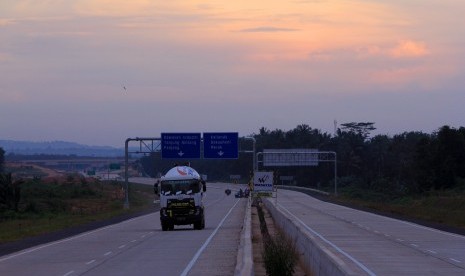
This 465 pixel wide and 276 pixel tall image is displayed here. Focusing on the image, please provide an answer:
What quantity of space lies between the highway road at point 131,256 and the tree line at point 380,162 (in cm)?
6460

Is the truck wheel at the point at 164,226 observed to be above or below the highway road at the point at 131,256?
above

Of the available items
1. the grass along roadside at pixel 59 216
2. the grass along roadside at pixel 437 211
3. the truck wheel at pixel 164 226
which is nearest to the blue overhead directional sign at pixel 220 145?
the grass along roadside at pixel 59 216

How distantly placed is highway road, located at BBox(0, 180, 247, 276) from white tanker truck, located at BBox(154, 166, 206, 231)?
3.24 meters

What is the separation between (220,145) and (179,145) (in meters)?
3.31

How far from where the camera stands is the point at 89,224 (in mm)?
58531

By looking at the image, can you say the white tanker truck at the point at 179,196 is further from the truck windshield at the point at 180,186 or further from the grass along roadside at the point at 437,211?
the grass along roadside at the point at 437,211

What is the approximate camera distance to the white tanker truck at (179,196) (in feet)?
156

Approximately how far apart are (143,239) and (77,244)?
3.37 m

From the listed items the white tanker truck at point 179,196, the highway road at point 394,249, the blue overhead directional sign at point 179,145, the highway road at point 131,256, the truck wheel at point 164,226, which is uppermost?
the blue overhead directional sign at point 179,145

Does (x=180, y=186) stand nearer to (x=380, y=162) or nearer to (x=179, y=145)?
(x=179, y=145)

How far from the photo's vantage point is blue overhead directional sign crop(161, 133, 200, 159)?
244 ft

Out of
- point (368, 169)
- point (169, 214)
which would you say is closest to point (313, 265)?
point (169, 214)

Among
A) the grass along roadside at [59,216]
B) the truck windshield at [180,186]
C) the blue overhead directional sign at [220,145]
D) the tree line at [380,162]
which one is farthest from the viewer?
the tree line at [380,162]

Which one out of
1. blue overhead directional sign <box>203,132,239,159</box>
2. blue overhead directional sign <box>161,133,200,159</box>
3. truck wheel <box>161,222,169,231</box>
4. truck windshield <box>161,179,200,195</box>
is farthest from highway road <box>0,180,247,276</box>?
blue overhead directional sign <box>203,132,239,159</box>
